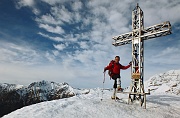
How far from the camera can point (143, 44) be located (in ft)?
35.1

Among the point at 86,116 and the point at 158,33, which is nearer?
the point at 86,116

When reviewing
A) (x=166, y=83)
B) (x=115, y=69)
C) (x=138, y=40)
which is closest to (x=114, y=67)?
(x=115, y=69)

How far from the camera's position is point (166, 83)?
88.9 ft

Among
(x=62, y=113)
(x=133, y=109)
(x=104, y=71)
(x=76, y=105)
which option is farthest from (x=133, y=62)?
(x=62, y=113)

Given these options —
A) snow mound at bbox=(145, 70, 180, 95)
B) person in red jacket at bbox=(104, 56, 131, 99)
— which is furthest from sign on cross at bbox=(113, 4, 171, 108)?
snow mound at bbox=(145, 70, 180, 95)

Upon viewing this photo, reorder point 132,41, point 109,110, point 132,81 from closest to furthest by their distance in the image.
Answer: point 109,110
point 132,81
point 132,41

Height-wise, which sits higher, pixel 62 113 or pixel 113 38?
pixel 113 38

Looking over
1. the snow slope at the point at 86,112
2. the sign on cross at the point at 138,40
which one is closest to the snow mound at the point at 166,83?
the sign on cross at the point at 138,40

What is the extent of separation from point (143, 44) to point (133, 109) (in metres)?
4.50

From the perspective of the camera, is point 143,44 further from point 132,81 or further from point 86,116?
point 86,116

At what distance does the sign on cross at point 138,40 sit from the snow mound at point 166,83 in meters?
15.6

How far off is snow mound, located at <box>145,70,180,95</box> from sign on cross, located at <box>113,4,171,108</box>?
15643 mm

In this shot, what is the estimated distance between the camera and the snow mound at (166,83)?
24.0 meters

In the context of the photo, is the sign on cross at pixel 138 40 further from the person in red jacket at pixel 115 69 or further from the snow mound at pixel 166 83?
the snow mound at pixel 166 83
